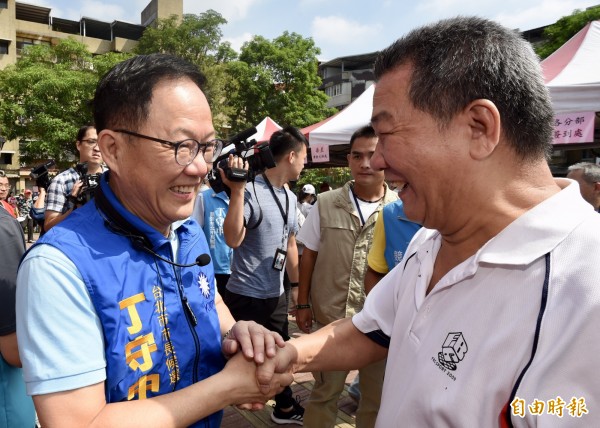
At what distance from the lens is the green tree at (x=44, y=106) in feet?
74.6

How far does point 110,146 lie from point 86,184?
204 centimetres

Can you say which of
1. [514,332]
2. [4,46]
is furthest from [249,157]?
[4,46]

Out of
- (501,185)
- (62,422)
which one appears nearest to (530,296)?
(501,185)

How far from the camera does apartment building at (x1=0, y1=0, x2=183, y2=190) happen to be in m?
34.9

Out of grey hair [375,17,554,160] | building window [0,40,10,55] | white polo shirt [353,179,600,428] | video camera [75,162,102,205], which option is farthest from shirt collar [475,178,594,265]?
building window [0,40,10,55]

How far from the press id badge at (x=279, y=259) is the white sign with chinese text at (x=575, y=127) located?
8.96 ft

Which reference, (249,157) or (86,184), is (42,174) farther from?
(249,157)

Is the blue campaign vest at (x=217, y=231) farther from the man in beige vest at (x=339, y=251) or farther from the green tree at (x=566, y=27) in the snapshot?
the green tree at (x=566, y=27)

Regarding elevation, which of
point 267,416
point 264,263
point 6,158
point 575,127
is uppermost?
point 6,158

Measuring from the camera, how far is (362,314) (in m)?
1.85

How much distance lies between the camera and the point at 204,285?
1.62 meters

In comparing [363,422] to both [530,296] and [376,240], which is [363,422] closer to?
[376,240]

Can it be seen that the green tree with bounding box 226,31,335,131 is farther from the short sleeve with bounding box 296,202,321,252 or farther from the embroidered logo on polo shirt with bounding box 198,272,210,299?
the embroidered logo on polo shirt with bounding box 198,272,210,299

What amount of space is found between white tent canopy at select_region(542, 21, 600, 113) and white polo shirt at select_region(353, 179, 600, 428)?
330 centimetres
